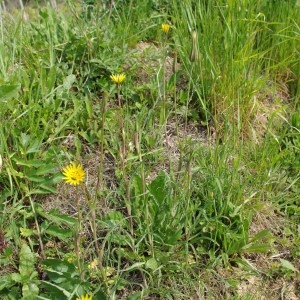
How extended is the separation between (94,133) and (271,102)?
994mm

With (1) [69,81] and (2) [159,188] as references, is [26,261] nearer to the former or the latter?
(2) [159,188]

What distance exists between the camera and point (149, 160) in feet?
7.51

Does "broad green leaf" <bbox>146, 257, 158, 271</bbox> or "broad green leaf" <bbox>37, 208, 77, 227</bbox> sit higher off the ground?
"broad green leaf" <bbox>37, 208, 77, 227</bbox>

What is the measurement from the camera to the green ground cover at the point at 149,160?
6.22 ft

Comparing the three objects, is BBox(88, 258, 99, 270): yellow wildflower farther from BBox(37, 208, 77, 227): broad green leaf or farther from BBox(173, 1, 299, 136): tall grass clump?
BBox(173, 1, 299, 136): tall grass clump

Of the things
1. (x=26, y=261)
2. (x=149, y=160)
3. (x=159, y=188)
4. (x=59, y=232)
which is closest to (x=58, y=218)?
(x=59, y=232)

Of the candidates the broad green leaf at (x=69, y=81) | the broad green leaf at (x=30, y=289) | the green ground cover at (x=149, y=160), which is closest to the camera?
the broad green leaf at (x=30, y=289)

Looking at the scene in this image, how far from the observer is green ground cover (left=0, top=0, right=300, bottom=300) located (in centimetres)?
189

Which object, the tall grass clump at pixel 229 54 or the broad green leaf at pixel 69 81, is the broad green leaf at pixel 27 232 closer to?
the broad green leaf at pixel 69 81

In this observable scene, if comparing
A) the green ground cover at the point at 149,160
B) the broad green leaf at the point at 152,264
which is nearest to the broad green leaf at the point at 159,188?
the green ground cover at the point at 149,160

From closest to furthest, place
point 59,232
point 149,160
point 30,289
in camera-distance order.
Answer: point 30,289 < point 59,232 < point 149,160

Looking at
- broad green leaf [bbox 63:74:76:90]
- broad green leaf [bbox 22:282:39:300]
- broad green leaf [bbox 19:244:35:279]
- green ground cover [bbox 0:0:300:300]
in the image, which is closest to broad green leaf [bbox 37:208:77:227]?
green ground cover [bbox 0:0:300:300]

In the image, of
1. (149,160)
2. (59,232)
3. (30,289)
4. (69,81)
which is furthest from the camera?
(69,81)

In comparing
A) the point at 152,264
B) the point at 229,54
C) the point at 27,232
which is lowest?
the point at 152,264
